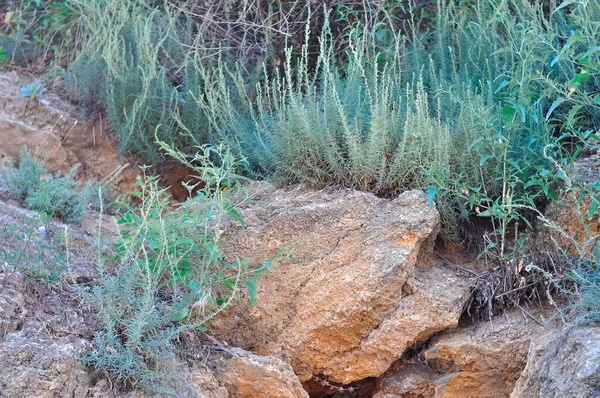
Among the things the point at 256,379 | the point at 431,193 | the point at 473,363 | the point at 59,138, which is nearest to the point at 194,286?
the point at 256,379

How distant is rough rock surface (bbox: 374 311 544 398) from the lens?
3.38 meters

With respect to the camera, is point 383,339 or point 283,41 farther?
point 283,41

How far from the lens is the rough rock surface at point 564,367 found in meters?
2.76

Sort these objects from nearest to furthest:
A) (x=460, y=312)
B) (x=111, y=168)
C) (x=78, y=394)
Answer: (x=78, y=394)
(x=460, y=312)
(x=111, y=168)

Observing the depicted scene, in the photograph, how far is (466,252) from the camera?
3775 mm

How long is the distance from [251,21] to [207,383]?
243 centimetres

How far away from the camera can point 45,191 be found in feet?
12.7

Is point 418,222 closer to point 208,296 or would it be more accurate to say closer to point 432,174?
point 432,174

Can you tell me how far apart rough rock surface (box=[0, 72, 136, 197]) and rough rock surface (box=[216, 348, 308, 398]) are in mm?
1763

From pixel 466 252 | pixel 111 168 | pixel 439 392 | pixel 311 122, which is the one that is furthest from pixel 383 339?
pixel 111 168

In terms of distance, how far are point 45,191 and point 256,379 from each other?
1433 millimetres

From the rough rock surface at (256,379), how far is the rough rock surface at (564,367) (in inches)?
35.6

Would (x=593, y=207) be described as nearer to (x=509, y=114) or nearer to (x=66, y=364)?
(x=509, y=114)

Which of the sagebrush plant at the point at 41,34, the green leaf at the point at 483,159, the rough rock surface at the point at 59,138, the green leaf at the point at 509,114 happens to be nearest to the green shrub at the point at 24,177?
the rough rock surface at the point at 59,138
